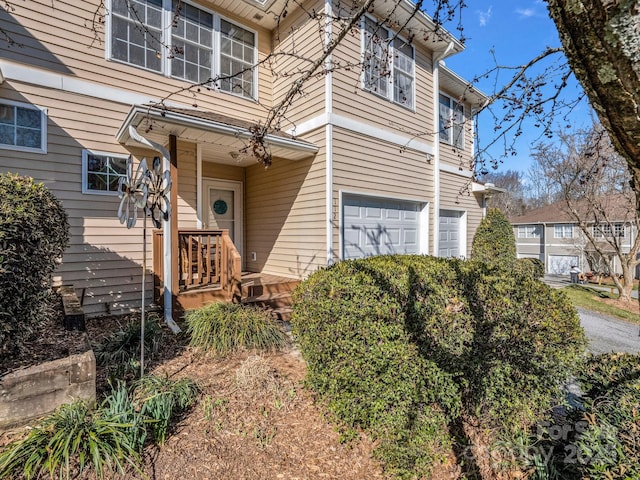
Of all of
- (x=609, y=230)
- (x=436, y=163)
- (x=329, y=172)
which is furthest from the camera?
(x=609, y=230)

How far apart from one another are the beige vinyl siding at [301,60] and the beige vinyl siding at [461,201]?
4.85 metres

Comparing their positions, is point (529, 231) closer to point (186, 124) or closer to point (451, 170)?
point (451, 170)

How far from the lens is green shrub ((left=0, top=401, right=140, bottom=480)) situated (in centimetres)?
216

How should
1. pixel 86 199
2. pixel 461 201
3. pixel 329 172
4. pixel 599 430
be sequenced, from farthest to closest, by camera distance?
pixel 461 201 < pixel 329 172 < pixel 86 199 < pixel 599 430

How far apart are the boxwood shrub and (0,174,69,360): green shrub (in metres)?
2.62

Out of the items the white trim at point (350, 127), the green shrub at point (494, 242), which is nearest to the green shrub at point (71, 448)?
the white trim at point (350, 127)

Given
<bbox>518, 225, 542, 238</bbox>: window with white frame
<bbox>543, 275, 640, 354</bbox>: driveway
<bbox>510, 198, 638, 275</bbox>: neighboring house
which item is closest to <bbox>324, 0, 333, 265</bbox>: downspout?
<bbox>543, 275, 640, 354</bbox>: driveway

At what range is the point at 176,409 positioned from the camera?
2.98 metres

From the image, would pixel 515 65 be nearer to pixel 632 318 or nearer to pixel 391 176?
pixel 391 176

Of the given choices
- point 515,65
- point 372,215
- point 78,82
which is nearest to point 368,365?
point 515,65

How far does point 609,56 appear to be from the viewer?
0.94m

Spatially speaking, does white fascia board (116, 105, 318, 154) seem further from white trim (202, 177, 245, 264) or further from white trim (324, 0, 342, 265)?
white trim (202, 177, 245, 264)

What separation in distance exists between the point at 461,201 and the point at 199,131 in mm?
8571

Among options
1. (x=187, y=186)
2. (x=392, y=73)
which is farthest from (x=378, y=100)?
(x=187, y=186)
